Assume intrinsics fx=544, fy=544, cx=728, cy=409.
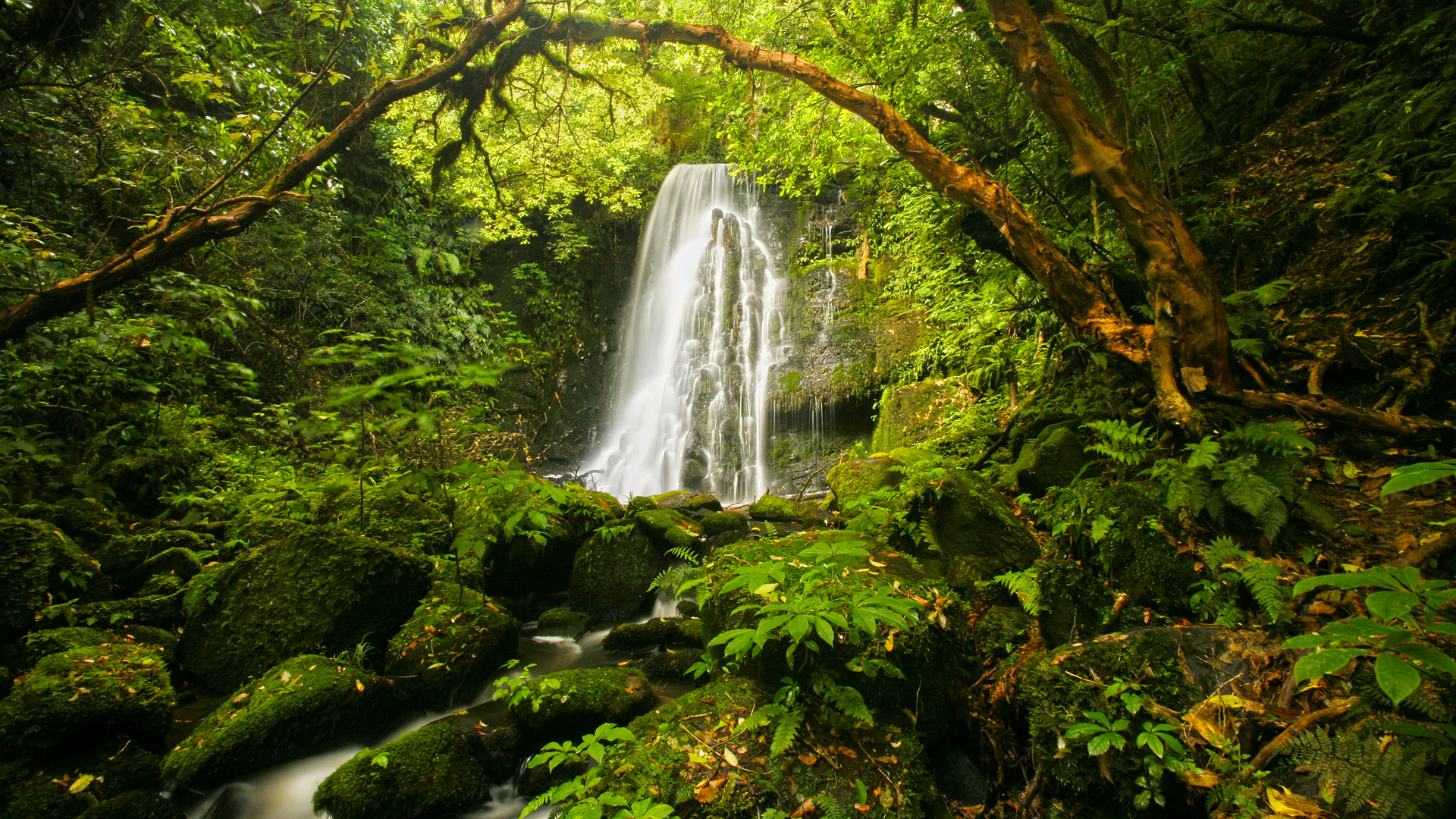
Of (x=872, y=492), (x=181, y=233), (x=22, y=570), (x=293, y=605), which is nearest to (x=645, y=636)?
(x=872, y=492)

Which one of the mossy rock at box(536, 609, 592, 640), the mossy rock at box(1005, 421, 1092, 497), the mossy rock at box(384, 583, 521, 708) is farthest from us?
the mossy rock at box(536, 609, 592, 640)

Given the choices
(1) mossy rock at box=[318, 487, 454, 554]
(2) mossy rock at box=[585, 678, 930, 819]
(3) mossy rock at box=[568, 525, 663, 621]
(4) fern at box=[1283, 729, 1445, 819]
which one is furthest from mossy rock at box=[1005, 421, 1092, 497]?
(1) mossy rock at box=[318, 487, 454, 554]

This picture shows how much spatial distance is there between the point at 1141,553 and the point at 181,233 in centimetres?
650

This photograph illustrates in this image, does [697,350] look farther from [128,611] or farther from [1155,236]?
[128,611]

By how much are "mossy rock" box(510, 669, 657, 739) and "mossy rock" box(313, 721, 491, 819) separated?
367 millimetres

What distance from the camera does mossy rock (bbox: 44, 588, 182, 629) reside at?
3.46m

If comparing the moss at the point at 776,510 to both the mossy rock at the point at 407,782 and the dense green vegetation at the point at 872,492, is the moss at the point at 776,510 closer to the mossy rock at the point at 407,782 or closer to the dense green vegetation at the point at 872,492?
the dense green vegetation at the point at 872,492

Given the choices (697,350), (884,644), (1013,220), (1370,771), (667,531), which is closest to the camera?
(1370,771)

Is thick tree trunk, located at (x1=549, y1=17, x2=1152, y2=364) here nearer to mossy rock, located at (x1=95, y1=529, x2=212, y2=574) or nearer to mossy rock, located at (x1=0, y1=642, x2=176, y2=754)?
mossy rock, located at (x1=0, y1=642, x2=176, y2=754)

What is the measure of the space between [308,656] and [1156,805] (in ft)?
15.4

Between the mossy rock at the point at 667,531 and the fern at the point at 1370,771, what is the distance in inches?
190

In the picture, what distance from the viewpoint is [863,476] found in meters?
6.31

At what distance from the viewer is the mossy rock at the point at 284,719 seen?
119 inches

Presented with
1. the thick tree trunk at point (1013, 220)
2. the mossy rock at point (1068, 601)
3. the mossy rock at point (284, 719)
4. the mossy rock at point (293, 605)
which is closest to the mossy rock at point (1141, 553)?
the mossy rock at point (1068, 601)
